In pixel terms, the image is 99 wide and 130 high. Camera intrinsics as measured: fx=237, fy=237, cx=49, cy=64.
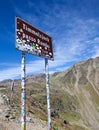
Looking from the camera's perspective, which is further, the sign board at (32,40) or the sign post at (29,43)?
the sign board at (32,40)

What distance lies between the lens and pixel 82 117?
16788 cm

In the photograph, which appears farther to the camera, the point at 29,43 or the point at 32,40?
the point at 32,40

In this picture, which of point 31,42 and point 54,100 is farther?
point 54,100

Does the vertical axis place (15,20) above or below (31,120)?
above

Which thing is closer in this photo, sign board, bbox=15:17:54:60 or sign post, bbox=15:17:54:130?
sign post, bbox=15:17:54:130

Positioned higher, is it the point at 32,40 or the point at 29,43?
the point at 32,40

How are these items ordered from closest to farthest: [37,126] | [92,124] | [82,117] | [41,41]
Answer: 1. [41,41]
2. [37,126]
3. [92,124]
4. [82,117]

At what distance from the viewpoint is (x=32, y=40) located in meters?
15.7

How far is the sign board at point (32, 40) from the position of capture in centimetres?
1457

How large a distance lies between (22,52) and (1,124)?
1387 cm

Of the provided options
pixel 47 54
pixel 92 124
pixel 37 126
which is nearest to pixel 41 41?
pixel 47 54

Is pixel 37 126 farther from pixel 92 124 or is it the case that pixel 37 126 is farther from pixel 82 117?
pixel 82 117

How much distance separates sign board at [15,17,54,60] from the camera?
47.8ft

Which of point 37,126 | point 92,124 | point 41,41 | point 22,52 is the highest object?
point 41,41
